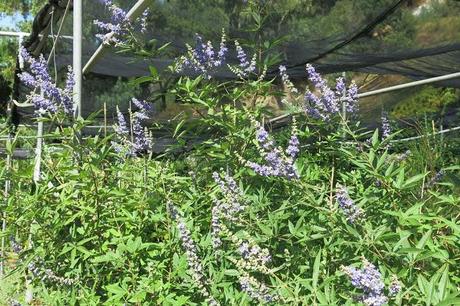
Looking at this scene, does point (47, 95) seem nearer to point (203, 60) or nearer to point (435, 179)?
point (203, 60)

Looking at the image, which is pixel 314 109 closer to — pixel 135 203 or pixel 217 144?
pixel 217 144

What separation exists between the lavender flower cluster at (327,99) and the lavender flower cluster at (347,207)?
57cm

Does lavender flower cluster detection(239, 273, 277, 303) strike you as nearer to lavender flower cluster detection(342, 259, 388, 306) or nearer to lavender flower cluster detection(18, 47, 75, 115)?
lavender flower cluster detection(342, 259, 388, 306)

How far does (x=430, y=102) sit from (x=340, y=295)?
809 cm

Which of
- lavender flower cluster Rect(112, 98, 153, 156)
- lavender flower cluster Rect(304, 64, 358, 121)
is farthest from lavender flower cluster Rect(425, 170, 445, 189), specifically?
lavender flower cluster Rect(112, 98, 153, 156)

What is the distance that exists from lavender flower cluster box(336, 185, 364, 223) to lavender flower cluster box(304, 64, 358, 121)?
0.57 m

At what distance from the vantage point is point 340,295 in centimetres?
178

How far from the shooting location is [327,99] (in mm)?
2326

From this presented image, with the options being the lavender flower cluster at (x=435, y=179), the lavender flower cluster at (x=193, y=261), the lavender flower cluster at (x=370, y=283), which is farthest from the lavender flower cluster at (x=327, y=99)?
the lavender flower cluster at (x=370, y=283)

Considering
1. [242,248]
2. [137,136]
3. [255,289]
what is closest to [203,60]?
[137,136]

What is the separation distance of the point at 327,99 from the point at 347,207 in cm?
62

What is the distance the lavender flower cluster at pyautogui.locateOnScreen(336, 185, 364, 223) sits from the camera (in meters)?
1.78

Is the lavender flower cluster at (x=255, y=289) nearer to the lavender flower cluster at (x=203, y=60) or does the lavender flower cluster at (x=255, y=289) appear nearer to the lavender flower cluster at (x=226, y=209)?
the lavender flower cluster at (x=226, y=209)

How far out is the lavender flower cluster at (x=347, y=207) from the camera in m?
1.78
